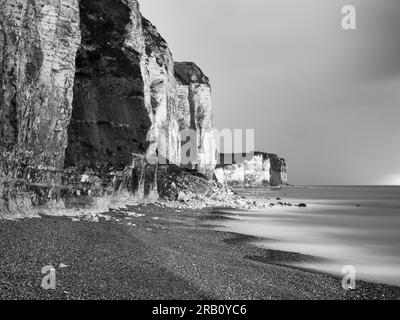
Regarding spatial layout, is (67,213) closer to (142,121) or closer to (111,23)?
(142,121)

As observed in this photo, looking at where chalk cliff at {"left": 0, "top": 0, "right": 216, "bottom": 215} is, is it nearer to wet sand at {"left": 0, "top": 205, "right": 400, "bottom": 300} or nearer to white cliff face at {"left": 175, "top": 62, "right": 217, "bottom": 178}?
wet sand at {"left": 0, "top": 205, "right": 400, "bottom": 300}

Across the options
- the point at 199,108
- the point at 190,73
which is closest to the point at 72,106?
the point at 199,108

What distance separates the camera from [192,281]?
740 centimetres

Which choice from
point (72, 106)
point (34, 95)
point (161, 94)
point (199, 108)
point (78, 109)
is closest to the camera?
point (34, 95)

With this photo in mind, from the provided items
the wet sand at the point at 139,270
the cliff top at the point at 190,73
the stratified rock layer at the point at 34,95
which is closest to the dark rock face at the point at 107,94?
the stratified rock layer at the point at 34,95

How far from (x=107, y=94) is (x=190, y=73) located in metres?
45.0

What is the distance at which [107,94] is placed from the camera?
75.7 ft

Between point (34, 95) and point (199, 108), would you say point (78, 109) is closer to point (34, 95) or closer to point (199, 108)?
point (34, 95)

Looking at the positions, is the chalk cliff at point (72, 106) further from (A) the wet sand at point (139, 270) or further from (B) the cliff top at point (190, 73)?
(B) the cliff top at point (190, 73)

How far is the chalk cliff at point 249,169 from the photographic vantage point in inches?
5699

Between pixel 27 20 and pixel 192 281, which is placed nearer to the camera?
pixel 192 281

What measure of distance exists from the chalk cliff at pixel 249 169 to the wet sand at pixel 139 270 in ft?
403

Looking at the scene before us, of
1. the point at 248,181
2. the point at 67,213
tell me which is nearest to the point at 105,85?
the point at 67,213
